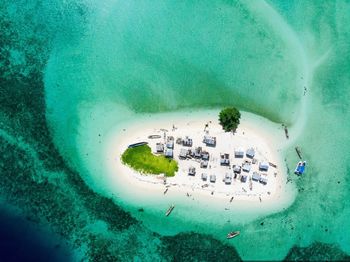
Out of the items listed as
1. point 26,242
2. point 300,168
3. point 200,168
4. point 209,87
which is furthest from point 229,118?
point 26,242

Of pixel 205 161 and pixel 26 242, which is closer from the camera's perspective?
pixel 205 161

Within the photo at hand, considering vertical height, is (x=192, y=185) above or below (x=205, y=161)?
below

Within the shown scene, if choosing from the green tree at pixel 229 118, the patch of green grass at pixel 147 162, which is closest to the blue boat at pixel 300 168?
the green tree at pixel 229 118

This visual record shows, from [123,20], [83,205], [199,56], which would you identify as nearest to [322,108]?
[199,56]

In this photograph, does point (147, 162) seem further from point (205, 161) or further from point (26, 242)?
point (26, 242)

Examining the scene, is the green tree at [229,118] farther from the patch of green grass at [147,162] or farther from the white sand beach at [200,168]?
the patch of green grass at [147,162]

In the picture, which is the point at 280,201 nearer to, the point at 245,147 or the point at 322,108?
the point at 245,147
